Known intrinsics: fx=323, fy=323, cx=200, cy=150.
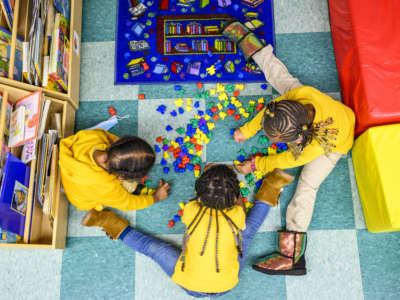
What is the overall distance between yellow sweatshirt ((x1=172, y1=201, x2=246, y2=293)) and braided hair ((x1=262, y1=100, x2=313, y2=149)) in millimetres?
Answer: 404

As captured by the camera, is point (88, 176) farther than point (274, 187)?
No

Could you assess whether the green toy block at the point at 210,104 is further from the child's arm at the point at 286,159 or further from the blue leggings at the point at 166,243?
the blue leggings at the point at 166,243

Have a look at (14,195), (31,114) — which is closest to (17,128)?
(31,114)

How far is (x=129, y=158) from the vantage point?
1440 millimetres

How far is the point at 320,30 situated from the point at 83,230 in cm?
201

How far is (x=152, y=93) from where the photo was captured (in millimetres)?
2117

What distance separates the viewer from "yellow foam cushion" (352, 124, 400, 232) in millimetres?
1599

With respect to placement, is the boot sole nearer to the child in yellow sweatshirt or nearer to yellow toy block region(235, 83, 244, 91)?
the child in yellow sweatshirt

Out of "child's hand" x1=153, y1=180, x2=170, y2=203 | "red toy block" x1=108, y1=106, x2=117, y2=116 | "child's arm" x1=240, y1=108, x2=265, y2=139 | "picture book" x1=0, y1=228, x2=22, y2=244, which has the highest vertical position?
"red toy block" x1=108, y1=106, x2=117, y2=116

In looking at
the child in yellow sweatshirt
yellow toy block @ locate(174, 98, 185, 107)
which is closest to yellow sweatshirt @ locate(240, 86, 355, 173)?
yellow toy block @ locate(174, 98, 185, 107)

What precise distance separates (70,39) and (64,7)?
20 centimetres

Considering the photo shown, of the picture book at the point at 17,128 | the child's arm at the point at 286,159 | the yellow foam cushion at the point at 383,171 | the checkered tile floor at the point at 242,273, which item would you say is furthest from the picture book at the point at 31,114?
the yellow foam cushion at the point at 383,171

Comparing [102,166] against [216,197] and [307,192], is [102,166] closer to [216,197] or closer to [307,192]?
[216,197]

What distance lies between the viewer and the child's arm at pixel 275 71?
1962mm
